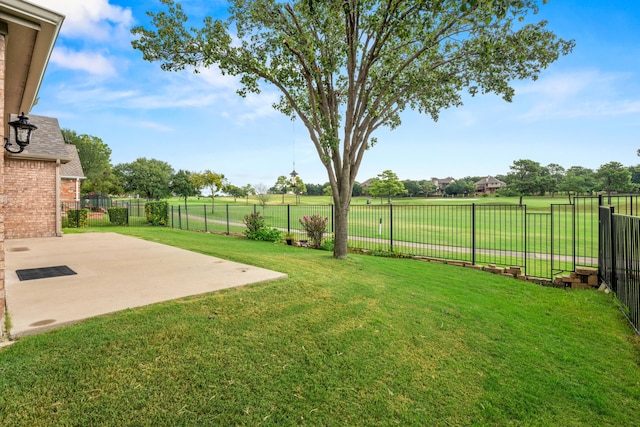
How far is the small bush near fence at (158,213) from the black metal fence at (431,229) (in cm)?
35

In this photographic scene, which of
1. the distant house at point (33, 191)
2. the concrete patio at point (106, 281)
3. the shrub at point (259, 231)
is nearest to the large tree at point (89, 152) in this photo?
the distant house at point (33, 191)

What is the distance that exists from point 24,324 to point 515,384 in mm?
4183

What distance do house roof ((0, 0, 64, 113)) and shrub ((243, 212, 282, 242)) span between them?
23.8 ft

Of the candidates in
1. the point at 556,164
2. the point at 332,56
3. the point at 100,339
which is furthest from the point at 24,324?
the point at 556,164

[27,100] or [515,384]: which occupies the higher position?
[27,100]

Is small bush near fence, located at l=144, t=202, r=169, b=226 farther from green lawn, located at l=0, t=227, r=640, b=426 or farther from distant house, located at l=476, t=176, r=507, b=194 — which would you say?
distant house, located at l=476, t=176, r=507, b=194

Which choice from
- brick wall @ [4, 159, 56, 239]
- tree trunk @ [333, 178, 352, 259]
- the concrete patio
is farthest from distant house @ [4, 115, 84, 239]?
tree trunk @ [333, 178, 352, 259]

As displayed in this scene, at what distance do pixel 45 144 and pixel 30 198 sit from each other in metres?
2.36

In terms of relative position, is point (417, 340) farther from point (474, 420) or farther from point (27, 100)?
point (27, 100)

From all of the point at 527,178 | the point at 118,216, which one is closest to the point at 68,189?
the point at 118,216

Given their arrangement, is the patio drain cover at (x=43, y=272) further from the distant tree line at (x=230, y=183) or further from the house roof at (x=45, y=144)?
the distant tree line at (x=230, y=183)

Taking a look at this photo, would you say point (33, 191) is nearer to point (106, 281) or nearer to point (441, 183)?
point (106, 281)

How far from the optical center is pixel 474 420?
81.8 inches

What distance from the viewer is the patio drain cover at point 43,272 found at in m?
4.44
